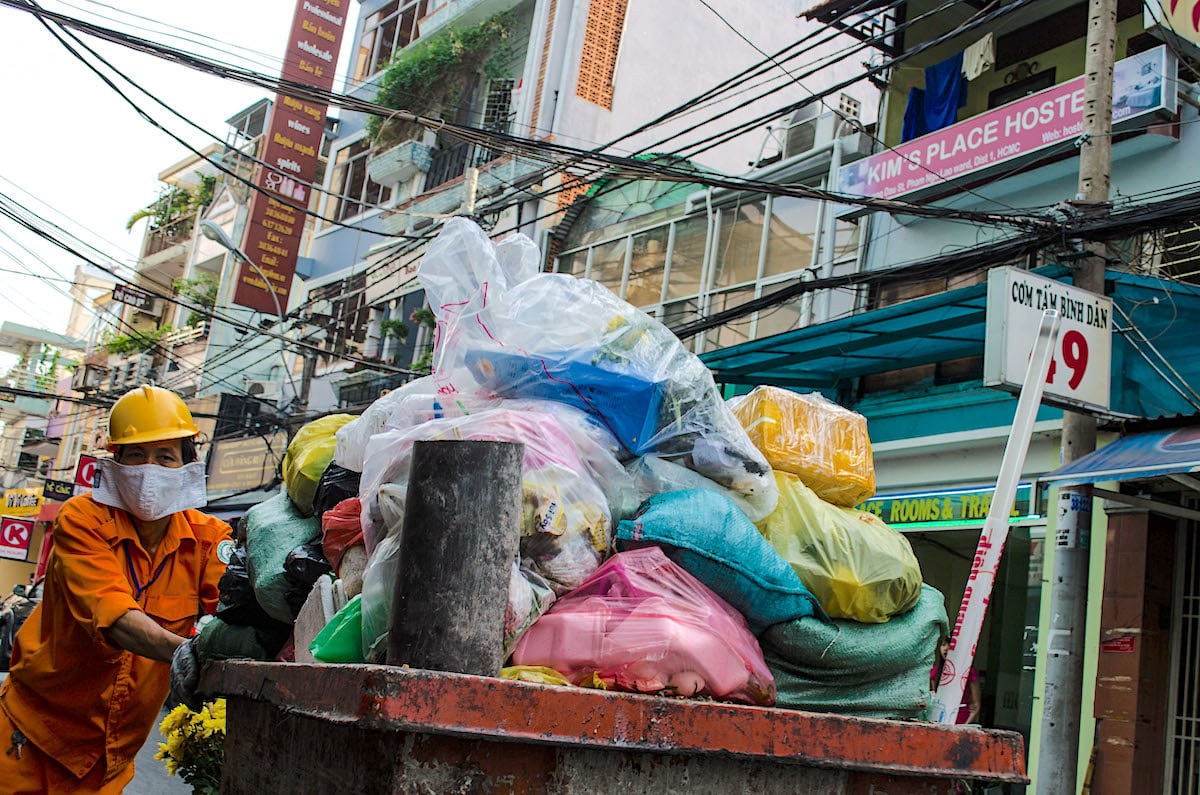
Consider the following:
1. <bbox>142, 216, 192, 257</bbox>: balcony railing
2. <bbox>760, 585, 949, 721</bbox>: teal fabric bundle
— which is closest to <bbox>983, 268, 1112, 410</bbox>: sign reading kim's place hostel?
<bbox>760, 585, 949, 721</bbox>: teal fabric bundle

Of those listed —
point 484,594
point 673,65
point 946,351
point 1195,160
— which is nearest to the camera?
point 484,594

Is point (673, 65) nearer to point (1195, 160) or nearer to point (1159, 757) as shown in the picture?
point (1195, 160)

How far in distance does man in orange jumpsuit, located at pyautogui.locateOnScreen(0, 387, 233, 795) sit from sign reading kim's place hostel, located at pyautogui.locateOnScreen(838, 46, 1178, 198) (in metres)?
9.00

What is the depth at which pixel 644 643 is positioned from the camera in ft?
6.47

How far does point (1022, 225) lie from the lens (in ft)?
26.2

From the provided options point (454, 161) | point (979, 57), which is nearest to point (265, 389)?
point (454, 161)

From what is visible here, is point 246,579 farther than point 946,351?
No

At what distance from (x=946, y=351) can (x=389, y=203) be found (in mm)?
15633

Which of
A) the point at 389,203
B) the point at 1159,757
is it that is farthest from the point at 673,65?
the point at 1159,757

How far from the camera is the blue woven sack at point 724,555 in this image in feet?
7.58

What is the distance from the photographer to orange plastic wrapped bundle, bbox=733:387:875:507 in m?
3.10

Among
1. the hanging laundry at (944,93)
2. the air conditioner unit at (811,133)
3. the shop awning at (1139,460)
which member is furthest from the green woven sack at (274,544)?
the air conditioner unit at (811,133)

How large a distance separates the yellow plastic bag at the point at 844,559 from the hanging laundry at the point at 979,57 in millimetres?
10320

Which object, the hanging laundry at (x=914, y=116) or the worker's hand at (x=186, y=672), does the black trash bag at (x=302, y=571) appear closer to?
the worker's hand at (x=186, y=672)
